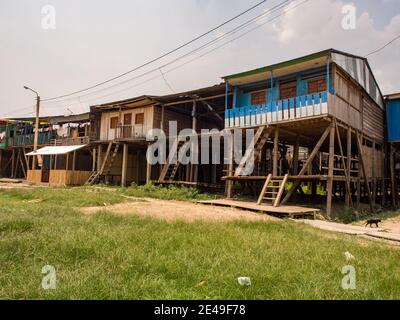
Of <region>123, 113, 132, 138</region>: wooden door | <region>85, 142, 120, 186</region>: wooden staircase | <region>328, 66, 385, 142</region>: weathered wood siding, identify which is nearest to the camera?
<region>328, 66, 385, 142</region>: weathered wood siding

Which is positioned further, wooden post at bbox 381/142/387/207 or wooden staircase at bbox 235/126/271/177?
wooden post at bbox 381/142/387/207

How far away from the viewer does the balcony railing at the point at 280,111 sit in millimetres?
11953

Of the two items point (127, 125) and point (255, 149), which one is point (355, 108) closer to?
point (255, 149)

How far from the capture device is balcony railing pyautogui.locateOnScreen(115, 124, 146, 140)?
69.8 ft

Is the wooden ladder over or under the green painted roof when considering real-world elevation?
under

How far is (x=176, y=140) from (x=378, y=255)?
570 inches

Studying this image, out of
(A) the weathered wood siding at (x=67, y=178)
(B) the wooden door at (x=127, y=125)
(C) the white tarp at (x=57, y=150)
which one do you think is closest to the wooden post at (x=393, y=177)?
(B) the wooden door at (x=127, y=125)

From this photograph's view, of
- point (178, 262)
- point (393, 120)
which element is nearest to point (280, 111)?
point (393, 120)

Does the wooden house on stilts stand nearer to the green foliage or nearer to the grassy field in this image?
the green foliage

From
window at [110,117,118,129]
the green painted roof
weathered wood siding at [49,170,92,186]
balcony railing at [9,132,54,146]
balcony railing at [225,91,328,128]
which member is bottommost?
weathered wood siding at [49,170,92,186]

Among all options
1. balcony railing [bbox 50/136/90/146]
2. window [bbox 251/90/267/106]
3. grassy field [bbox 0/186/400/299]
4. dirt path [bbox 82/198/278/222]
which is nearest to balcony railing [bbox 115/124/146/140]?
balcony railing [bbox 50/136/90/146]

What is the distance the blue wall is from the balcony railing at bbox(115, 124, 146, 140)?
14844 millimetres

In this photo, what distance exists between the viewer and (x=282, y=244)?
561 centimetres
